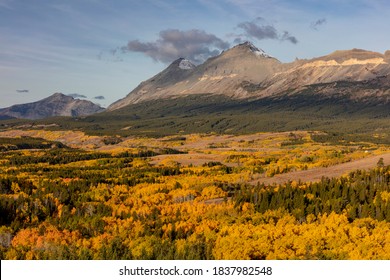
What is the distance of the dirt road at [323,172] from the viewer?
146125mm

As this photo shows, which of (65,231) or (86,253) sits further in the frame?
(65,231)

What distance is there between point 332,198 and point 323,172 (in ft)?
148

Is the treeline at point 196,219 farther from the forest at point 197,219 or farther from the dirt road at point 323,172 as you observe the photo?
the dirt road at point 323,172

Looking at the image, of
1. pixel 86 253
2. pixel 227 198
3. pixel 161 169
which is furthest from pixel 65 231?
pixel 161 169

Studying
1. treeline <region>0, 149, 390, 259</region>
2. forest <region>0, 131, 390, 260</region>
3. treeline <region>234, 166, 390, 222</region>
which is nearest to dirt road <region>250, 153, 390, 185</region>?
forest <region>0, 131, 390, 260</region>

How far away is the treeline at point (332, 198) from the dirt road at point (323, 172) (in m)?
15.9

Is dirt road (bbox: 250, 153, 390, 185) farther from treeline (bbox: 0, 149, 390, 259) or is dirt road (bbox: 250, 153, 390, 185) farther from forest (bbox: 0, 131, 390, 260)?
treeline (bbox: 0, 149, 390, 259)

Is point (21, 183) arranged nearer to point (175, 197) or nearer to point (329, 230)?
point (175, 197)

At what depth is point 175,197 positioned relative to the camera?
127438 millimetres

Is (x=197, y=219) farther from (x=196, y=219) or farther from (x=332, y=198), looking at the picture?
(x=332, y=198)

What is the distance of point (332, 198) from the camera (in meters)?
110

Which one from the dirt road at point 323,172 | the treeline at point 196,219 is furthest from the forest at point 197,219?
the dirt road at point 323,172

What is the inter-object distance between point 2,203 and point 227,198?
172 feet

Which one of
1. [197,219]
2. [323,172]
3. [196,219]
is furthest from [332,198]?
[323,172]
